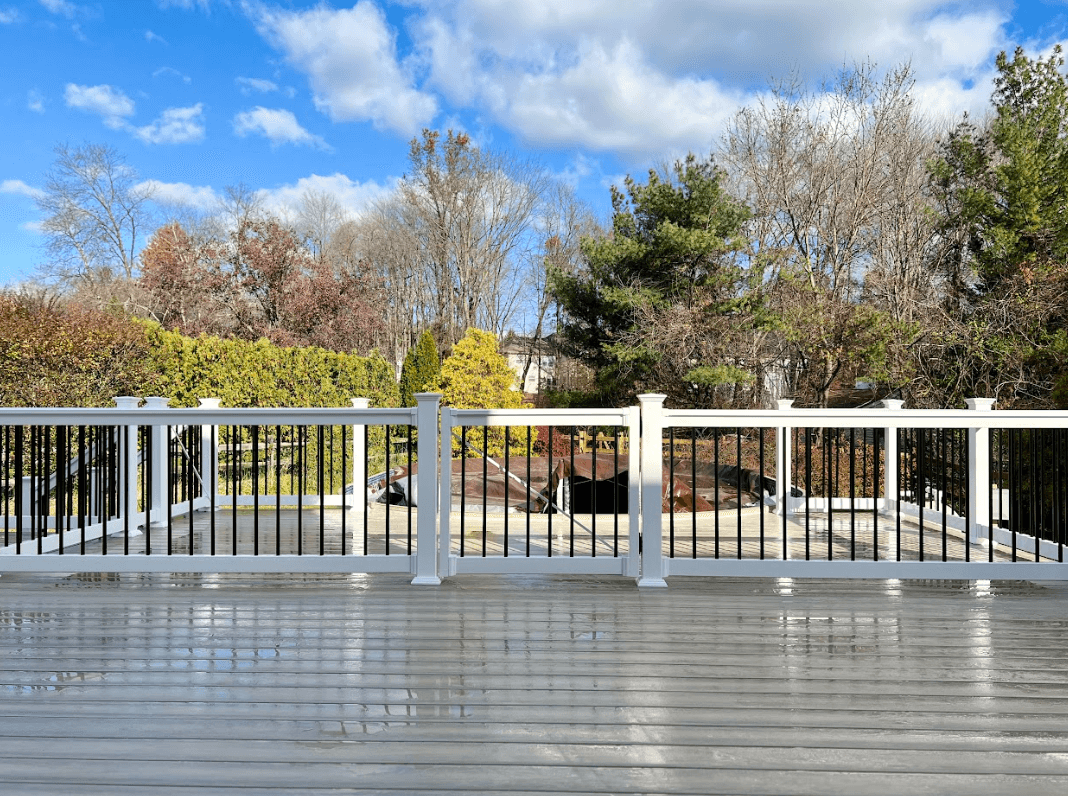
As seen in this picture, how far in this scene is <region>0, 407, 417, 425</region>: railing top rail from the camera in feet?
12.4

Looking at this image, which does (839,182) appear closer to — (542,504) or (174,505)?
(542,504)

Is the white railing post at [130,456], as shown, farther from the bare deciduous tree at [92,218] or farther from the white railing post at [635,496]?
the bare deciduous tree at [92,218]

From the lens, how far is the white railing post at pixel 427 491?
12.7 ft

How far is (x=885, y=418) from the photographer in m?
3.72

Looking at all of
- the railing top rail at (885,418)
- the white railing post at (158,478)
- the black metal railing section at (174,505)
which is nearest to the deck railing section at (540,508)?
the black metal railing section at (174,505)

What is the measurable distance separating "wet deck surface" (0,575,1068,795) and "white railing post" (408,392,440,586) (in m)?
0.16

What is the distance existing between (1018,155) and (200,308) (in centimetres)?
1758

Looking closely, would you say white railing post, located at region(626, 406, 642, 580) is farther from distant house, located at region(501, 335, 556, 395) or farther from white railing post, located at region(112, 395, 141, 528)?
distant house, located at region(501, 335, 556, 395)

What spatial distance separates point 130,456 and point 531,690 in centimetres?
403

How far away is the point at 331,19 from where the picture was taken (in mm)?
19578

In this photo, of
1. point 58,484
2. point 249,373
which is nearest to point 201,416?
point 58,484

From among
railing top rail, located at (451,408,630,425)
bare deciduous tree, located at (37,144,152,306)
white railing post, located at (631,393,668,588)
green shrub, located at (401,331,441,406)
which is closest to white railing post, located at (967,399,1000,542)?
white railing post, located at (631,393,668,588)

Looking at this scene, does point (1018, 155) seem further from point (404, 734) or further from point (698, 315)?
point (404, 734)

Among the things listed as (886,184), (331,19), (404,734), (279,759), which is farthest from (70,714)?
(331,19)
